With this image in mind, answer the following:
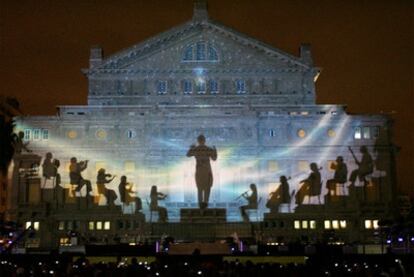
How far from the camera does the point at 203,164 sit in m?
91.5

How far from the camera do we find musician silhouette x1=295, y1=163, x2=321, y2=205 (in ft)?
295

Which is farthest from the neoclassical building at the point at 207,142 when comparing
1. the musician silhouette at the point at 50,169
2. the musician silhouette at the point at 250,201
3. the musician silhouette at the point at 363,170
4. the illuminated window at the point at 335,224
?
the musician silhouette at the point at 250,201

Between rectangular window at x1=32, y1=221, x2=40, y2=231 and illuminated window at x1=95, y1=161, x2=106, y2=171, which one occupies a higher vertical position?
illuminated window at x1=95, y1=161, x2=106, y2=171

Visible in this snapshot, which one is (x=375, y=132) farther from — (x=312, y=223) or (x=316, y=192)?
(x=312, y=223)

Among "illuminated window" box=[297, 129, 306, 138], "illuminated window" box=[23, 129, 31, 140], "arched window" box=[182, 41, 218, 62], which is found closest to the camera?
"illuminated window" box=[23, 129, 31, 140]

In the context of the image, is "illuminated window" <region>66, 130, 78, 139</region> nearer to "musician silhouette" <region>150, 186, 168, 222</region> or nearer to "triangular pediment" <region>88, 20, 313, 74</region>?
"triangular pediment" <region>88, 20, 313, 74</region>

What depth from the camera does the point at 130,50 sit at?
3767 inches

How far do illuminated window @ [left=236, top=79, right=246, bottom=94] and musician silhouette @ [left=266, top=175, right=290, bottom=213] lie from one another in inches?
484

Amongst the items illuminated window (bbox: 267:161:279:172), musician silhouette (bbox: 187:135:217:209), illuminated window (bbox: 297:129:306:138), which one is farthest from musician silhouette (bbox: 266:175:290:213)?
musician silhouette (bbox: 187:135:217:209)

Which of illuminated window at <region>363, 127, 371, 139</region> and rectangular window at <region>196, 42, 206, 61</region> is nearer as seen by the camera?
illuminated window at <region>363, 127, 371, 139</region>

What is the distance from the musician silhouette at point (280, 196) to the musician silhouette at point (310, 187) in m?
1.29

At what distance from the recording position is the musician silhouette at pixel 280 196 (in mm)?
89812

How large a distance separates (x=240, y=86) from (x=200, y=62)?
569 cm

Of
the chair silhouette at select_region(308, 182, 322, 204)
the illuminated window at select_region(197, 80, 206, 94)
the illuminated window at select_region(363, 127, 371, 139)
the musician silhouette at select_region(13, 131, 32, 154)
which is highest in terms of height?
the illuminated window at select_region(197, 80, 206, 94)
